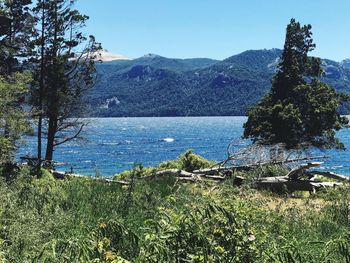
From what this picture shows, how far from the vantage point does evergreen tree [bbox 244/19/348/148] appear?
2805 centimetres

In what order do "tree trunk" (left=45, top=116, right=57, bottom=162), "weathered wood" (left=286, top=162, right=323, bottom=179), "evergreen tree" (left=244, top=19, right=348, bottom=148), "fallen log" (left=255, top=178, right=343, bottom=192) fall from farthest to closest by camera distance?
1. "tree trunk" (left=45, top=116, right=57, bottom=162)
2. "evergreen tree" (left=244, top=19, right=348, bottom=148)
3. "weathered wood" (left=286, top=162, right=323, bottom=179)
4. "fallen log" (left=255, top=178, right=343, bottom=192)

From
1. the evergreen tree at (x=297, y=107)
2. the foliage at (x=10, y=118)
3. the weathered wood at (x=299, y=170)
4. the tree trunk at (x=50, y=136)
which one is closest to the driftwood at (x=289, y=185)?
the weathered wood at (x=299, y=170)

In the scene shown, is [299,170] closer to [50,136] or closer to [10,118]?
[10,118]

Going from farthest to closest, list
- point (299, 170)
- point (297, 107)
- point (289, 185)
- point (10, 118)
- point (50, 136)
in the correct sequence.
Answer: point (50, 136) < point (297, 107) < point (10, 118) < point (299, 170) < point (289, 185)

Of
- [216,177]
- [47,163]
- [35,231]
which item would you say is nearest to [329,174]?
[216,177]

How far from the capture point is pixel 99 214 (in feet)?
28.1

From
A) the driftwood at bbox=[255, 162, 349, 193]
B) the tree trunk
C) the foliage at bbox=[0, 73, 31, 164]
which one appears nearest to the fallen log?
the driftwood at bbox=[255, 162, 349, 193]

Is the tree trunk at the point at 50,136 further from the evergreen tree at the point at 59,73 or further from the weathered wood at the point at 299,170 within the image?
the weathered wood at the point at 299,170

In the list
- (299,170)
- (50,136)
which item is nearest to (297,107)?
(299,170)

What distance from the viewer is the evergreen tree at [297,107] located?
2805 cm

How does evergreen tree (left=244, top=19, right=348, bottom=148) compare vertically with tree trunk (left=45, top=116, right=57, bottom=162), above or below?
above

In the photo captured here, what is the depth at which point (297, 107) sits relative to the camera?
2872cm

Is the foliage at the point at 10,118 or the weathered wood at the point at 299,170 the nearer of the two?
the weathered wood at the point at 299,170

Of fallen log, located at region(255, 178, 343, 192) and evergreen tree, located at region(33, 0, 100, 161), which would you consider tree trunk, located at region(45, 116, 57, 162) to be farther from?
fallen log, located at region(255, 178, 343, 192)
